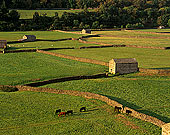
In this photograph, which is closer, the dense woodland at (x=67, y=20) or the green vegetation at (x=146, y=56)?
the green vegetation at (x=146, y=56)

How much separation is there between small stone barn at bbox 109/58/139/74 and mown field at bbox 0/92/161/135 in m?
17.0

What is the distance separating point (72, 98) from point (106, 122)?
1053 cm

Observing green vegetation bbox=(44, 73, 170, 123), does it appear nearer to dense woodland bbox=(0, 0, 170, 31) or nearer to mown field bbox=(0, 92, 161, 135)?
mown field bbox=(0, 92, 161, 135)

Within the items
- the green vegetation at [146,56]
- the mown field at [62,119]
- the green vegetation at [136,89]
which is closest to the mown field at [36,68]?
the green vegetation at [136,89]

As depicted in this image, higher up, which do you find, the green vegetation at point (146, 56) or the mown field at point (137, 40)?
the mown field at point (137, 40)

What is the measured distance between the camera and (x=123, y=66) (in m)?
57.6

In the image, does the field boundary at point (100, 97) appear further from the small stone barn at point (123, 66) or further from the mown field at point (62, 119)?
the small stone barn at point (123, 66)

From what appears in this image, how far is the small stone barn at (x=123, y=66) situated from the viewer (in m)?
57.1

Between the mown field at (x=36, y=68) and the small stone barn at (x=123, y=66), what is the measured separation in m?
2.90

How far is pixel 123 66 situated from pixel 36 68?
17.9 meters

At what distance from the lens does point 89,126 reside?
103 feet

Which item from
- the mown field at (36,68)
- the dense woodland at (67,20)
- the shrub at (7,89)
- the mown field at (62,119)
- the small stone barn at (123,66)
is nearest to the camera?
the mown field at (62,119)

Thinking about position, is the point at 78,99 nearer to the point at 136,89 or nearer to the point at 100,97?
the point at 100,97

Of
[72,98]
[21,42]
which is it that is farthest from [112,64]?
[21,42]
